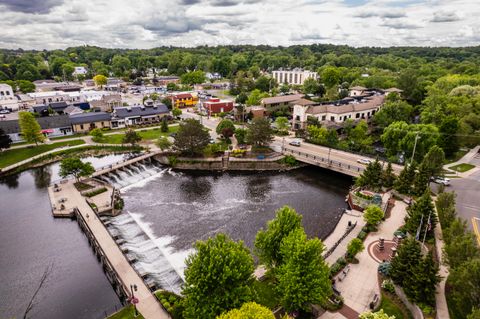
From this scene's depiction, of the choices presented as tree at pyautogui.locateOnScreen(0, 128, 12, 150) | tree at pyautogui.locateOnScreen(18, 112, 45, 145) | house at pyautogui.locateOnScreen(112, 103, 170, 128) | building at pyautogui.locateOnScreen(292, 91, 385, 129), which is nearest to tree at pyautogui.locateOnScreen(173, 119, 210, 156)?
house at pyautogui.locateOnScreen(112, 103, 170, 128)

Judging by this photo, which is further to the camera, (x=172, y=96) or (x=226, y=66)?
(x=226, y=66)

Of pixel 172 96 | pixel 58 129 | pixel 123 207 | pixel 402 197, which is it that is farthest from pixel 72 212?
pixel 172 96

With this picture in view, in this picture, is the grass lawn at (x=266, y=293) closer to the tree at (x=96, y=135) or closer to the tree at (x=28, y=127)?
the tree at (x=96, y=135)

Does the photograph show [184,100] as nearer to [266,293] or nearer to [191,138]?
[191,138]

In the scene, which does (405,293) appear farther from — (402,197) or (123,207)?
(123,207)

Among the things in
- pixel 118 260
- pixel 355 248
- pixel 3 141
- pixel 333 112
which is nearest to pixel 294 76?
pixel 333 112

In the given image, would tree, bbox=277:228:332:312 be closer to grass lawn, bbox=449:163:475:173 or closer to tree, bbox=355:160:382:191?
tree, bbox=355:160:382:191

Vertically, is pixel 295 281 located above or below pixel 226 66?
below

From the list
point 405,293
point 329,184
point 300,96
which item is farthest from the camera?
point 300,96
